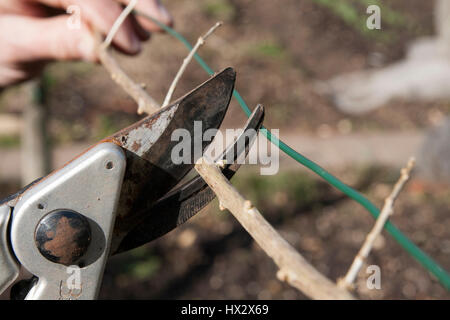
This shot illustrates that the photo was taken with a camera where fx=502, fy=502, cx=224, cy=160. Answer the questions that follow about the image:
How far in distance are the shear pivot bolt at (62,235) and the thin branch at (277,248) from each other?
12.4 inches

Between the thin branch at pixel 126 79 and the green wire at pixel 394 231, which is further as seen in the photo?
the thin branch at pixel 126 79

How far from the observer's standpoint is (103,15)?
5.90 ft

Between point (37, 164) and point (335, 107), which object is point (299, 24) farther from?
A: point (37, 164)

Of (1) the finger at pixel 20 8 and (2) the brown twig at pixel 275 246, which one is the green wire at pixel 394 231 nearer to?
(2) the brown twig at pixel 275 246

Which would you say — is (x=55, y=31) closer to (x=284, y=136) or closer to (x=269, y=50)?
(x=284, y=136)

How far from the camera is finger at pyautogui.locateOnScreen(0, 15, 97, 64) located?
198 centimetres

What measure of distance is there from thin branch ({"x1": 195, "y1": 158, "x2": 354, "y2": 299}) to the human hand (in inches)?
38.8

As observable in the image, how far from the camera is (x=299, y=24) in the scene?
615 cm

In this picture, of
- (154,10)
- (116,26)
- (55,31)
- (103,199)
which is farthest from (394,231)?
(55,31)

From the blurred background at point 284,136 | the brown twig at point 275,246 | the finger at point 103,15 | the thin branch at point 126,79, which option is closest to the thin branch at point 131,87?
the thin branch at point 126,79

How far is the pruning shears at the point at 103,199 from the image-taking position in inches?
45.2

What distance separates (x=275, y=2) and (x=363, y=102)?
6.95 ft
